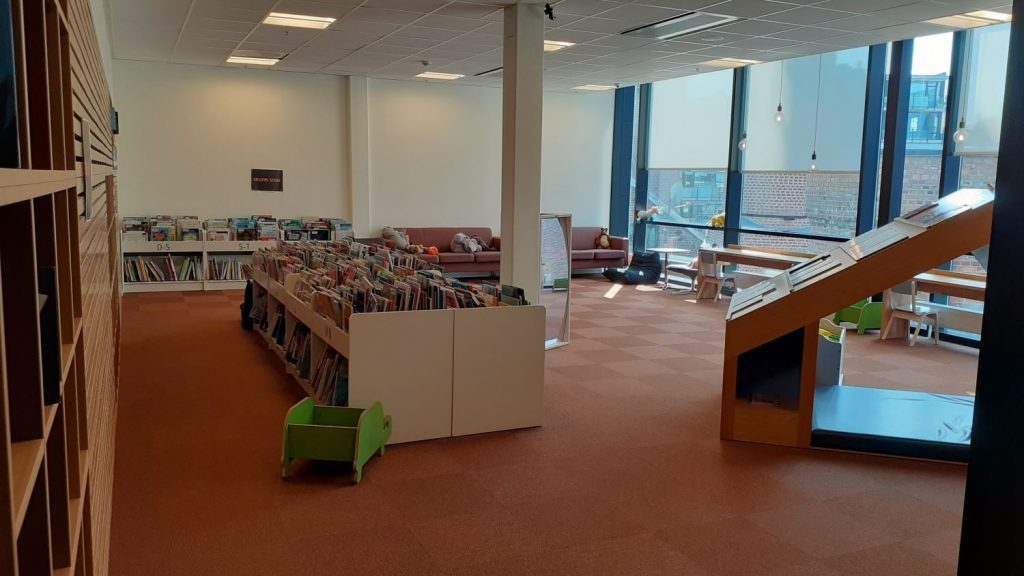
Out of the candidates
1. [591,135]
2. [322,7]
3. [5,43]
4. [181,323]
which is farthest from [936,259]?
[591,135]

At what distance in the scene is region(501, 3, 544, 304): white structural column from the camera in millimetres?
7324

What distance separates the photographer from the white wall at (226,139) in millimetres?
11398

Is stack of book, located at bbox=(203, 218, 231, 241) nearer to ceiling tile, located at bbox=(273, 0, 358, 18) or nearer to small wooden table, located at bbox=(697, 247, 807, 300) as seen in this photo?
ceiling tile, located at bbox=(273, 0, 358, 18)

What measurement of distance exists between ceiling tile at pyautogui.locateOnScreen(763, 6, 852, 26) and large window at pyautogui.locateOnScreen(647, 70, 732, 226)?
4.50 meters

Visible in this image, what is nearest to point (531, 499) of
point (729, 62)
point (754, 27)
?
point (754, 27)

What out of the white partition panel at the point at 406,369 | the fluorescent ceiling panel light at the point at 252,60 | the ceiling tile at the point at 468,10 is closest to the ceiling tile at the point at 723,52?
the ceiling tile at the point at 468,10

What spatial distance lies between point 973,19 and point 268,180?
936 centimetres

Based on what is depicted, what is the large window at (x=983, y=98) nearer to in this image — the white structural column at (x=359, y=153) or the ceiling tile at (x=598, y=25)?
the ceiling tile at (x=598, y=25)

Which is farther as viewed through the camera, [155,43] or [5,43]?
[155,43]

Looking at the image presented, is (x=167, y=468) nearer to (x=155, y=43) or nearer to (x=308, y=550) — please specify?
(x=308, y=550)

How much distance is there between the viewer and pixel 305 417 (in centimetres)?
474

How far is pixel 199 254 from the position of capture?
11.7 metres

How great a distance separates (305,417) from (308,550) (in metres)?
1.23

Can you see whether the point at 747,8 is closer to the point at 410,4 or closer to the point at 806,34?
the point at 806,34
